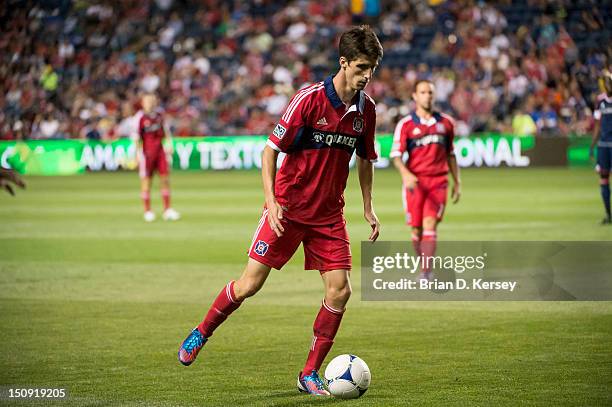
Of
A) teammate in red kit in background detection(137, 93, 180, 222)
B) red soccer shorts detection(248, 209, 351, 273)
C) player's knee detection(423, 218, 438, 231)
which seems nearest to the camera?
red soccer shorts detection(248, 209, 351, 273)

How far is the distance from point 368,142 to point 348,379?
1.52m

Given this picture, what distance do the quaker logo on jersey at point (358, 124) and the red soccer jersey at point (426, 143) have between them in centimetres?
501

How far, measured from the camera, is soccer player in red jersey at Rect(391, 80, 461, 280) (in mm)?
11812

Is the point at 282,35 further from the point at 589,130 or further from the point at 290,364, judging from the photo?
the point at 290,364

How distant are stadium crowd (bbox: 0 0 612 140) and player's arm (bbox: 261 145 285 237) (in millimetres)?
26299

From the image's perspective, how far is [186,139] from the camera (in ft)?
111

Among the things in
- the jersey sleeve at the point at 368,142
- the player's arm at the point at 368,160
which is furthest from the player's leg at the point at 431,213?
the jersey sleeve at the point at 368,142

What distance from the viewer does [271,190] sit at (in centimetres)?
654

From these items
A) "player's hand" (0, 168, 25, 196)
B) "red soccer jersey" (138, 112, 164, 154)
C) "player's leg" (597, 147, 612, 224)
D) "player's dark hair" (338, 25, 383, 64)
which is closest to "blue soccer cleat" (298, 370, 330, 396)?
"player's dark hair" (338, 25, 383, 64)

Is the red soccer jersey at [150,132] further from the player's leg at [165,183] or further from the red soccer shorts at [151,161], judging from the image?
the player's leg at [165,183]

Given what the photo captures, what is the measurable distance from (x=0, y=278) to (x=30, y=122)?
23.8 metres

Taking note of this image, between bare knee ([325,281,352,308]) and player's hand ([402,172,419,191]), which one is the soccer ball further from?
player's hand ([402,172,419,191])

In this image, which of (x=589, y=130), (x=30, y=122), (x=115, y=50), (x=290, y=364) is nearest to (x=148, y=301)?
(x=290, y=364)

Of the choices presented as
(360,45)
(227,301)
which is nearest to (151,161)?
(227,301)
